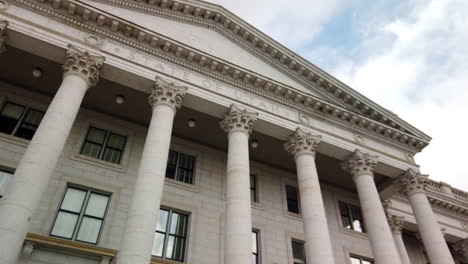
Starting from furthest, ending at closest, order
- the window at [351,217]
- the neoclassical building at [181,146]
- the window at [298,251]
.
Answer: the window at [351,217]
the window at [298,251]
the neoclassical building at [181,146]

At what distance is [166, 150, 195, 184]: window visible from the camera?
61.5 ft

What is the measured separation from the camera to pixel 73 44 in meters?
14.8

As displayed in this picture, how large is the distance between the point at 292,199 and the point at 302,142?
210 inches

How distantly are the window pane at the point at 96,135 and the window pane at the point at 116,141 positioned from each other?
1.15 ft

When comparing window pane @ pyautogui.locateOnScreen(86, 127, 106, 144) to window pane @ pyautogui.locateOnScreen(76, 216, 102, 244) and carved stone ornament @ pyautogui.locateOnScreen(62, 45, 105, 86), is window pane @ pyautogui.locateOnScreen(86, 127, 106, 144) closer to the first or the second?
carved stone ornament @ pyautogui.locateOnScreen(62, 45, 105, 86)

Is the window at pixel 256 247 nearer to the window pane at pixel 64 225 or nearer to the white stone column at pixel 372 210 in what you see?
the white stone column at pixel 372 210

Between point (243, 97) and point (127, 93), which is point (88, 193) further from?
point (243, 97)

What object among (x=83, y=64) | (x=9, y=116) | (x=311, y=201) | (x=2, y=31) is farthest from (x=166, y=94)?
(x=311, y=201)

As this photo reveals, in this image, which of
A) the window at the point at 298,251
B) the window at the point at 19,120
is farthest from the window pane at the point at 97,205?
the window at the point at 298,251

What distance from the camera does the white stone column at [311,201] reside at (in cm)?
1441

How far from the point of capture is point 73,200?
15359 millimetres

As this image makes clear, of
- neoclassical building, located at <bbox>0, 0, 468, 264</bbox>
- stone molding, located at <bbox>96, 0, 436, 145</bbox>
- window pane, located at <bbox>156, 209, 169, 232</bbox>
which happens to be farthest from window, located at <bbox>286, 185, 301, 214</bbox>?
window pane, located at <bbox>156, 209, 169, 232</bbox>

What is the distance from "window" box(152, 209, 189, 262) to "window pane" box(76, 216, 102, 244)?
2.51 metres

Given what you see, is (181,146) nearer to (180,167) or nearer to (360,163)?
(180,167)
